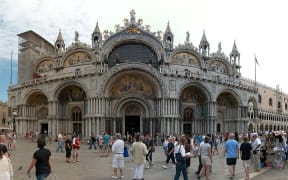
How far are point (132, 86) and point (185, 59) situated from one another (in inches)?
438

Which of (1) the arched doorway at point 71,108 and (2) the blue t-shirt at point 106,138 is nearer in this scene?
(2) the blue t-shirt at point 106,138

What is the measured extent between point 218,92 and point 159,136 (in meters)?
14.2

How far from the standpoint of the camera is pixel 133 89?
151 feet

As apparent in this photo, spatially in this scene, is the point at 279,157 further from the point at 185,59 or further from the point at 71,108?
the point at 71,108

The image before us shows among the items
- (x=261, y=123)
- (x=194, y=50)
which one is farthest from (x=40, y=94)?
(x=261, y=123)

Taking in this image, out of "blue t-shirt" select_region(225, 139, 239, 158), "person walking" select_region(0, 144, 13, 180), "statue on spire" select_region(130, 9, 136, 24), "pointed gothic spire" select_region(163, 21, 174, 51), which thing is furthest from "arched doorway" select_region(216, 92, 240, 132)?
"person walking" select_region(0, 144, 13, 180)

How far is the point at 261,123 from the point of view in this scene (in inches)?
2928

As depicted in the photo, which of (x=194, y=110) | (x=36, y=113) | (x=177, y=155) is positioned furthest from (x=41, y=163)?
(x=36, y=113)

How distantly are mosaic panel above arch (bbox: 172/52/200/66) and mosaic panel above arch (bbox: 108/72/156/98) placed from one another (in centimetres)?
724

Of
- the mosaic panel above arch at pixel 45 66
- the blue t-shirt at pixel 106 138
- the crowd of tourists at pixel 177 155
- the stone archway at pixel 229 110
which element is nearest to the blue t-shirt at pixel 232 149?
the crowd of tourists at pixel 177 155

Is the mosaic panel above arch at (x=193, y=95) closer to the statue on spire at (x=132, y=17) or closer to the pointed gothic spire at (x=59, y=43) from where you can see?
the statue on spire at (x=132, y=17)

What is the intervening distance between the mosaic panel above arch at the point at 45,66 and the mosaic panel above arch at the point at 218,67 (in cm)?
2927

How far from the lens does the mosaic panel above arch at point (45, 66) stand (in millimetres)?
56966

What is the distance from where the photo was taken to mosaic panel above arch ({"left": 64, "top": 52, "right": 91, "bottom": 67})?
50.7 metres
